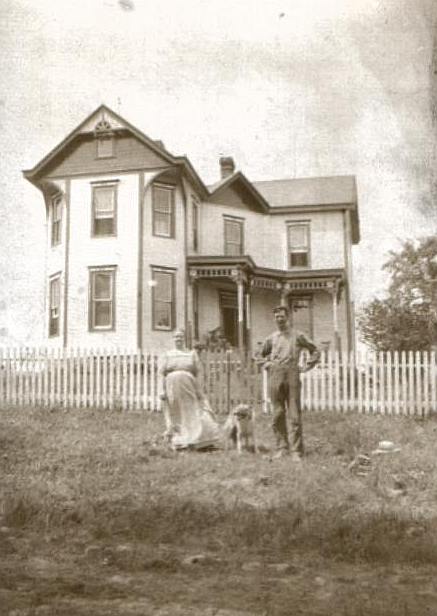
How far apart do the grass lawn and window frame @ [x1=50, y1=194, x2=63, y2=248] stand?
393 inches

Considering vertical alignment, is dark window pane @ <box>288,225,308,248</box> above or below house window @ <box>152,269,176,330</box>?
above

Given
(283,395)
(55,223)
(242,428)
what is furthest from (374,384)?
(55,223)

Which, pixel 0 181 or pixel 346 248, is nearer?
pixel 0 181

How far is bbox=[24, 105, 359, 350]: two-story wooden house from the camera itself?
51.8ft

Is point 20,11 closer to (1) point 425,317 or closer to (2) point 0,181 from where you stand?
(2) point 0,181

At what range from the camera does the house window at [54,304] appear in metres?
16.4

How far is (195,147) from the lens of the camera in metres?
7.06

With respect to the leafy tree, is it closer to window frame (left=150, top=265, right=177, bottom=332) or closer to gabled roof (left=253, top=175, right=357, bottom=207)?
gabled roof (left=253, top=175, right=357, bottom=207)

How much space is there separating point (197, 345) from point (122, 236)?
124 inches

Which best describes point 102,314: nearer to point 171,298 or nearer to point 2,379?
point 171,298

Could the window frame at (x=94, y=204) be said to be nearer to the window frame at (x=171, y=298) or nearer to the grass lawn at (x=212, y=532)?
the window frame at (x=171, y=298)

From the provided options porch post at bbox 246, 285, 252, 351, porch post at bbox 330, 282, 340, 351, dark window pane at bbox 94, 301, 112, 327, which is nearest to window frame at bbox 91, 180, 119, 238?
dark window pane at bbox 94, 301, 112, 327

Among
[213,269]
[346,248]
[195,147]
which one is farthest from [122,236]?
[195,147]

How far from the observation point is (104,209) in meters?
16.1
